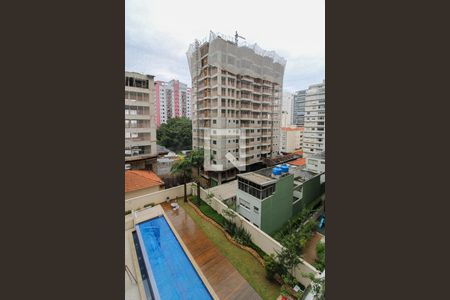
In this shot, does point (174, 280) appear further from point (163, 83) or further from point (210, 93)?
point (163, 83)

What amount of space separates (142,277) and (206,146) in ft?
28.4

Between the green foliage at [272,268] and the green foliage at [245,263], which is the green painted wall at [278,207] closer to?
the green foliage at [245,263]

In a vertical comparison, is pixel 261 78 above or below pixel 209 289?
above

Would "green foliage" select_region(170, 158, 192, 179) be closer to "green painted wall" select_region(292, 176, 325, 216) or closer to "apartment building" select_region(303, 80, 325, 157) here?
"green painted wall" select_region(292, 176, 325, 216)

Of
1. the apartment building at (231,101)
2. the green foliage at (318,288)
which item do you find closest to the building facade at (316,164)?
the apartment building at (231,101)

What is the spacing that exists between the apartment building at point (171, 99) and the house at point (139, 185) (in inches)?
807

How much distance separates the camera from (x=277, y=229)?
22.5 feet

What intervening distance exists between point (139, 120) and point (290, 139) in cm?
1636

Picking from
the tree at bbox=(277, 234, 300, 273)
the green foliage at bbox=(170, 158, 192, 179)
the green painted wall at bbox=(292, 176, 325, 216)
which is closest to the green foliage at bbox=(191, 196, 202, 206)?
the green foliage at bbox=(170, 158, 192, 179)

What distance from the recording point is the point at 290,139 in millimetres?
20891

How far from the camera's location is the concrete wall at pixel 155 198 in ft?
22.8

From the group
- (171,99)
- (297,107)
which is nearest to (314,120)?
(297,107)
